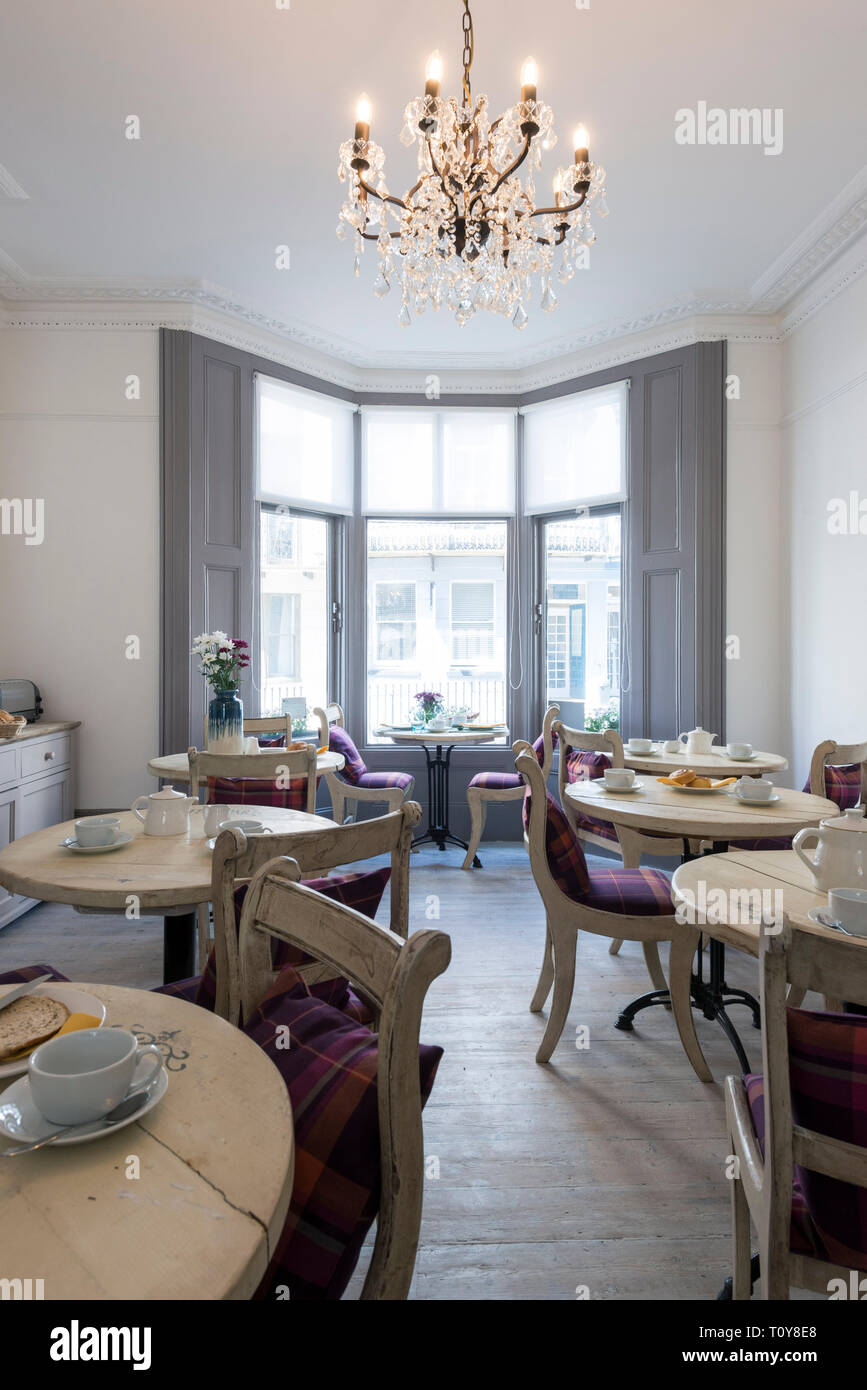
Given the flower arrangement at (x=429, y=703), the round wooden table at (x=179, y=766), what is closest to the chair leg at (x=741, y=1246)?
the round wooden table at (x=179, y=766)

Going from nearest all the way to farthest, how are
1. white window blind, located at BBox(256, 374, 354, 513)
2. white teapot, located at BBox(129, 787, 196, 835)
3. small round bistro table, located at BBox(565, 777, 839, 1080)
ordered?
1. white teapot, located at BBox(129, 787, 196, 835)
2. small round bistro table, located at BBox(565, 777, 839, 1080)
3. white window blind, located at BBox(256, 374, 354, 513)

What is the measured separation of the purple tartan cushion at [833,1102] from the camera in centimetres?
92

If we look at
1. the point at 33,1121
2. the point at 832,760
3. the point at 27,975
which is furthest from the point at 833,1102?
the point at 832,760

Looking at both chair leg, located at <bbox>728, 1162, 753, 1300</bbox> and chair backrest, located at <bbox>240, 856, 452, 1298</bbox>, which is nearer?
chair backrest, located at <bbox>240, 856, 452, 1298</bbox>

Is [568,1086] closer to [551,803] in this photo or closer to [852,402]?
[551,803]

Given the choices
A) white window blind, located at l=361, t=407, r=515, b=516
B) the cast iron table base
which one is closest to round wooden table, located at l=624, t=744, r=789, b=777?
the cast iron table base

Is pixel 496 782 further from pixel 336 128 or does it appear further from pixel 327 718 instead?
pixel 336 128

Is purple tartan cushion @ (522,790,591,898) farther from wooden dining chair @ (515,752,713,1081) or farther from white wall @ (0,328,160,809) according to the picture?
white wall @ (0,328,160,809)

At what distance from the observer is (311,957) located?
1393 mm

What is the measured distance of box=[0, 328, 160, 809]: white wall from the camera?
4367 mm

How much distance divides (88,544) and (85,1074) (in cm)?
426

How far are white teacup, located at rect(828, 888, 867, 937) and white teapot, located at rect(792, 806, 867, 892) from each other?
0.14 m

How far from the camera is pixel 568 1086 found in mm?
2260
